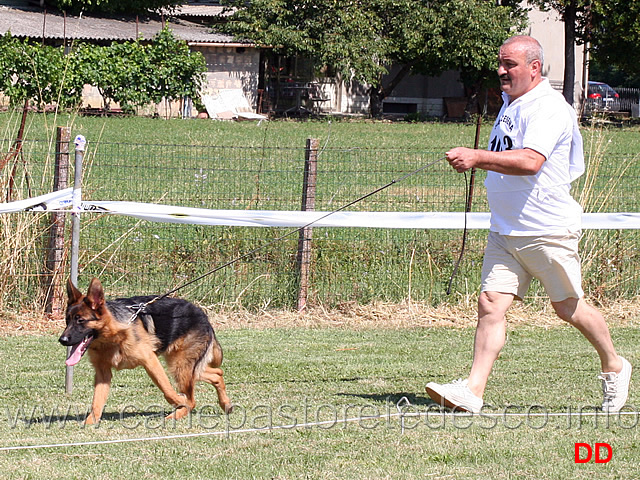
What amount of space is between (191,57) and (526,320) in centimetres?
2640

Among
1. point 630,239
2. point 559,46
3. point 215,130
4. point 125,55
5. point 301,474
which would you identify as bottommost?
point 301,474

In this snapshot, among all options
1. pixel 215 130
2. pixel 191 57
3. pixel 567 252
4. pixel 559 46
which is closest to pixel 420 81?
pixel 559 46

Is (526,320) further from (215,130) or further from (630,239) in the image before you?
(215,130)

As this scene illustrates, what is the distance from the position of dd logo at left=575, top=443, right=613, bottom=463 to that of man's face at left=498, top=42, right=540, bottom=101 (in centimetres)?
204

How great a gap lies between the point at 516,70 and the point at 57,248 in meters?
5.42

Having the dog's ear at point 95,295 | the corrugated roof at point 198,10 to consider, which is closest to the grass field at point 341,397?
the dog's ear at point 95,295

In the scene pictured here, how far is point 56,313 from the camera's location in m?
8.86

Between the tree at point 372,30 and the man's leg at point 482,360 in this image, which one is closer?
the man's leg at point 482,360

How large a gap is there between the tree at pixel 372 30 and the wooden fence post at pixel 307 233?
28545mm

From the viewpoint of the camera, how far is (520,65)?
5.16 metres

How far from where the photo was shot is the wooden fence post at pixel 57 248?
884 cm

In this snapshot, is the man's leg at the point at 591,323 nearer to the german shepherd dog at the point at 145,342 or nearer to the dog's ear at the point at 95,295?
the german shepherd dog at the point at 145,342

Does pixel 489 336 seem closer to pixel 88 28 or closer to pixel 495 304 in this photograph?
pixel 495 304

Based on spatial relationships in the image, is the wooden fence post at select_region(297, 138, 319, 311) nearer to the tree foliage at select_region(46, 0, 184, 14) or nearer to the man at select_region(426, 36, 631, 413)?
the man at select_region(426, 36, 631, 413)
